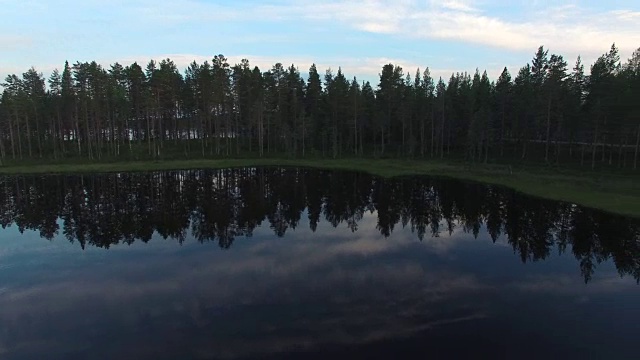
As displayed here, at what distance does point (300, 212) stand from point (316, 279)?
743 inches

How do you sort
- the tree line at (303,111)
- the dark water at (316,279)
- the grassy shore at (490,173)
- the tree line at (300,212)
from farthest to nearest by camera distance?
1. the tree line at (303,111)
2. the grassy shore at (490,173)
3. the tree line at (300,212)
4. the dark water at (316,279)

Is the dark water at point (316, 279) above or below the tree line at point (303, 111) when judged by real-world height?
below

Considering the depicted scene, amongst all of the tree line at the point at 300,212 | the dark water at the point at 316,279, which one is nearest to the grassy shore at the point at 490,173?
the tree line at the point at 300,212

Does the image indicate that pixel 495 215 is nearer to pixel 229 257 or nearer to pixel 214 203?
pixel 229 257

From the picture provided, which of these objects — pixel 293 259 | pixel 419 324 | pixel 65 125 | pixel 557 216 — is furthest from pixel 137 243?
pixel 65 125

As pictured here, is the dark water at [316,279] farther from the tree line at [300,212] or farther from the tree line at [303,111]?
the tree line at [303,111]

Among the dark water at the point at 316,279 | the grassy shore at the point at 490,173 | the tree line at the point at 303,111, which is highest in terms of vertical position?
the tree line at the point at 303,111

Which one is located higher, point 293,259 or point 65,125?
point 65,125

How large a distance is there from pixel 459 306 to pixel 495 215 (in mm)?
21935

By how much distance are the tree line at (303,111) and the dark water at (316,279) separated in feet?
143

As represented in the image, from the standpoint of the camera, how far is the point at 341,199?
47.7 m

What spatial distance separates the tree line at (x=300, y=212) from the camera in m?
30.9

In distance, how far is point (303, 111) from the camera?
90.4 meters

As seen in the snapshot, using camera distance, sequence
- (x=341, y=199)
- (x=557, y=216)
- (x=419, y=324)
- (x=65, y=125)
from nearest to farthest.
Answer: (x=419, y=324)
(x=557, y=216)
(x=341, y=199)
(x=65, y=125)
